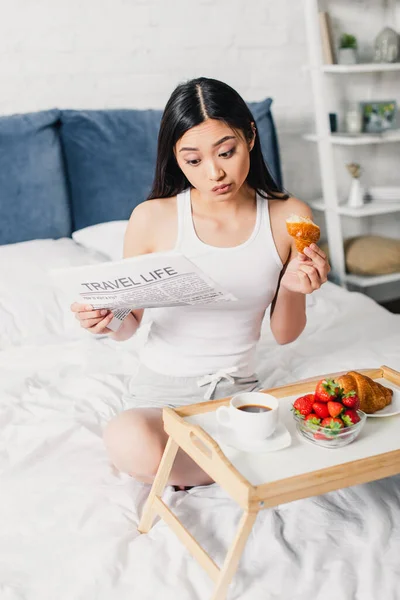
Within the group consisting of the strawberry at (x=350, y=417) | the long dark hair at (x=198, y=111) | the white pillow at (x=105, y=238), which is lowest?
the white pillow at (x=105, y=238)

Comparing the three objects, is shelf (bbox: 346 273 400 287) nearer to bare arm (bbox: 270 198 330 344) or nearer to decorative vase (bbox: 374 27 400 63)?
decorative vase (bbox: 374 27 400 63)

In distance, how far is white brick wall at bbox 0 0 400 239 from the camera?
2.75m

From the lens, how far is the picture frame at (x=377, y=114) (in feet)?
10.7

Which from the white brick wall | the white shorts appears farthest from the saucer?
the white brick wall

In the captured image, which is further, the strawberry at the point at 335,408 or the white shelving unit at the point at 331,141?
the white shelving unit at the point at 331,141

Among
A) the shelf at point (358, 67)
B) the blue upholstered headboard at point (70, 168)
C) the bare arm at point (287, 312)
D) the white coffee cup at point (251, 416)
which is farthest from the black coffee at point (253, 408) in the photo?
the shelf at point (358, 67)

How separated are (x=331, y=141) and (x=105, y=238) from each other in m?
1.13

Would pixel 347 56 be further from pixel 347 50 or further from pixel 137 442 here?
pixel 137 442

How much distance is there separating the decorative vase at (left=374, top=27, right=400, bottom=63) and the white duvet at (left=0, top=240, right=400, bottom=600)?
166 centimetres

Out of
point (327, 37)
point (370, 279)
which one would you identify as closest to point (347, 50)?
point (327, 37)

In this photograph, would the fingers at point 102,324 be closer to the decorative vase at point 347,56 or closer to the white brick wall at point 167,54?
the white brick wall at point 167,54

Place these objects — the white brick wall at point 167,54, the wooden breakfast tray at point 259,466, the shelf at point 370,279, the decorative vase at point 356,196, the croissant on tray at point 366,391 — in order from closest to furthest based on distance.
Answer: the wooden breakfast tray at point 259,466, the croissant on tray at point 366,391, the white brick wall at point 167,54, the shelf at point 370,279, the decorative vase at point 356,196

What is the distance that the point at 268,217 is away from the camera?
1.68m

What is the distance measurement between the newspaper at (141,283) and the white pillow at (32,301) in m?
0.71
